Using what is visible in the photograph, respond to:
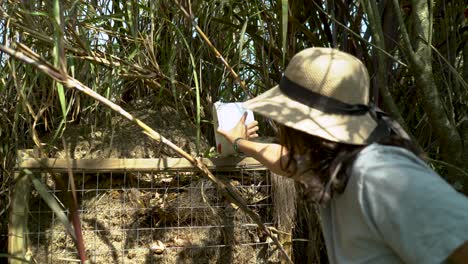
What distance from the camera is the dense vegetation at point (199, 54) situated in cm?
233

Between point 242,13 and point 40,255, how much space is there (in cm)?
137

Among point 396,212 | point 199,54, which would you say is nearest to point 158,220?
point 199,54

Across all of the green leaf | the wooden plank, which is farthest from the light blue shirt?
the wooden plank

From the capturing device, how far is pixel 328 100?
1.48 m

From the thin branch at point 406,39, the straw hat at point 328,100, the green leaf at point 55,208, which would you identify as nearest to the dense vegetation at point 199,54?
the thin branch at point 406,39

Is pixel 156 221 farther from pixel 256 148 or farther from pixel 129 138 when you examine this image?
pixel 256 148

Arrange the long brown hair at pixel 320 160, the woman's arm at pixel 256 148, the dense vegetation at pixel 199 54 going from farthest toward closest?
1. the dense vegetation at pixel 199 54
2. the woman's arm at pixel 256 148
3. the long brown hair at pixel 320 160

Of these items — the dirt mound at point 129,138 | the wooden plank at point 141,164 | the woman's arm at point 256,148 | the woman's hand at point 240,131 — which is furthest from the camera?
the dirt mound at point 129,138

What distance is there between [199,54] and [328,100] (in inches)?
59.1

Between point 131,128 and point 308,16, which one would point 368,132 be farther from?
point 131,128

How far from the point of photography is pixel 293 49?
2625 mm

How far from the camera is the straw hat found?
1.43 m

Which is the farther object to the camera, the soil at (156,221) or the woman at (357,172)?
the soil at (156,221)

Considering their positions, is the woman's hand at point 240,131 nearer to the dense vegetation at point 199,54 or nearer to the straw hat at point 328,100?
the dense vegetation at point 199,54
